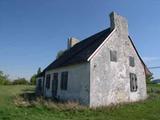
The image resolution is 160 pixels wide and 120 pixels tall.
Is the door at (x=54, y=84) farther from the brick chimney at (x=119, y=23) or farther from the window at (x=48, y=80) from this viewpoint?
the brick chimney at (x=119, y=23)

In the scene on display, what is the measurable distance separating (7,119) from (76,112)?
13.6ft

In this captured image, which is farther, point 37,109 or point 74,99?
point 74,99

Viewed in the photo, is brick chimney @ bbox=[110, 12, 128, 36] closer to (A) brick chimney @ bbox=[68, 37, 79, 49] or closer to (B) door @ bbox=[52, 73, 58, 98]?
(B) door @ bbox=[52, 73, 58, 98]

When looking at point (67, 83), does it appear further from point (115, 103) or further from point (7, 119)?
point (7, 119)

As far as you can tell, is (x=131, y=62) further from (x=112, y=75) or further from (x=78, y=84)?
(x=78, y=84)

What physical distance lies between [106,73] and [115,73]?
109 cm

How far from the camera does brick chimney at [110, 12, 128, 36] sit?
1683 centimetres

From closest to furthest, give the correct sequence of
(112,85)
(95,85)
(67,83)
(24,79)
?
(95,85)
(112,85)
(67,83)
(24,79)

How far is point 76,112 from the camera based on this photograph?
469 inches

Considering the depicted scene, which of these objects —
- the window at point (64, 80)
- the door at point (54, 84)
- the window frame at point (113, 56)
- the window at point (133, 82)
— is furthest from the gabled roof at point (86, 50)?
the window at point (133, 82)

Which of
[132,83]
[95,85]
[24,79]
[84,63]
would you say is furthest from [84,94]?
[24,79]

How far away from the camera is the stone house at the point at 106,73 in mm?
14344

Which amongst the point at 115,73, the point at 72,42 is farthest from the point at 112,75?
the point at 72,42

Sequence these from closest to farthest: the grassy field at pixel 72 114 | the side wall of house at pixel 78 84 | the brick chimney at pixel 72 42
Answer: the grassy field at pixel 72 114
the side wall of house at pixel 78 84
the brick chimney at pixel 72 42
